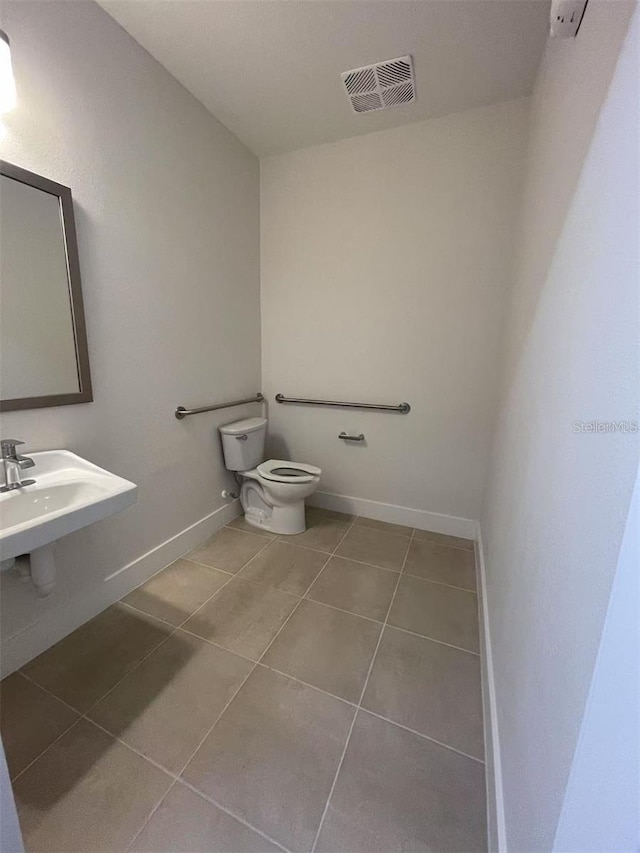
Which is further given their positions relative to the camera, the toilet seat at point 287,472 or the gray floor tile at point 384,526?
the gray floor tile at point 384,526

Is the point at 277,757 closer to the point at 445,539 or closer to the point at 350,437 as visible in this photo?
the point at 445,539

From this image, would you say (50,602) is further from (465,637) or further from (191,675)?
(465,637)

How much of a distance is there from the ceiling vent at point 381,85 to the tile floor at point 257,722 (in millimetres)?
2516

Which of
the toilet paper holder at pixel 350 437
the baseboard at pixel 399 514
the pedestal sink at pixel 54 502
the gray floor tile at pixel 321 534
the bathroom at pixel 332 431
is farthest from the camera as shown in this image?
the toilet paper holder at pixel 350 437

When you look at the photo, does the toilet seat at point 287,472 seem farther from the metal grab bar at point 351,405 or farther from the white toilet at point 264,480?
the metal grab bar at point 351,405

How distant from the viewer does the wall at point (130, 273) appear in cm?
122

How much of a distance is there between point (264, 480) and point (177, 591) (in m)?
0.77

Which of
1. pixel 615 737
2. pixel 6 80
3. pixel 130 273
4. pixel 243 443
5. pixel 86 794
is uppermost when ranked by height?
pixel 6 80

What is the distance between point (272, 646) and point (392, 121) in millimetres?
2780

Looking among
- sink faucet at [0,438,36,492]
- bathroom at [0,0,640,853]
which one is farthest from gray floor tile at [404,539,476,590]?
sink faucet at [0,438,36,492]

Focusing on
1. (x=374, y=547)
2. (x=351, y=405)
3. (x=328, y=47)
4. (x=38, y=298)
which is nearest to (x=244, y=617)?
(x=374, y=547)

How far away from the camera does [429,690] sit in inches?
48.1

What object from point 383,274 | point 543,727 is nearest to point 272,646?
point 543,727

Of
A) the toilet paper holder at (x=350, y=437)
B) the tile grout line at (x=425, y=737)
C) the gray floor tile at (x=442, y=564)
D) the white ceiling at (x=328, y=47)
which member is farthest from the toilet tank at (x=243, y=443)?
the white ceiling at (x=328, y=47)
